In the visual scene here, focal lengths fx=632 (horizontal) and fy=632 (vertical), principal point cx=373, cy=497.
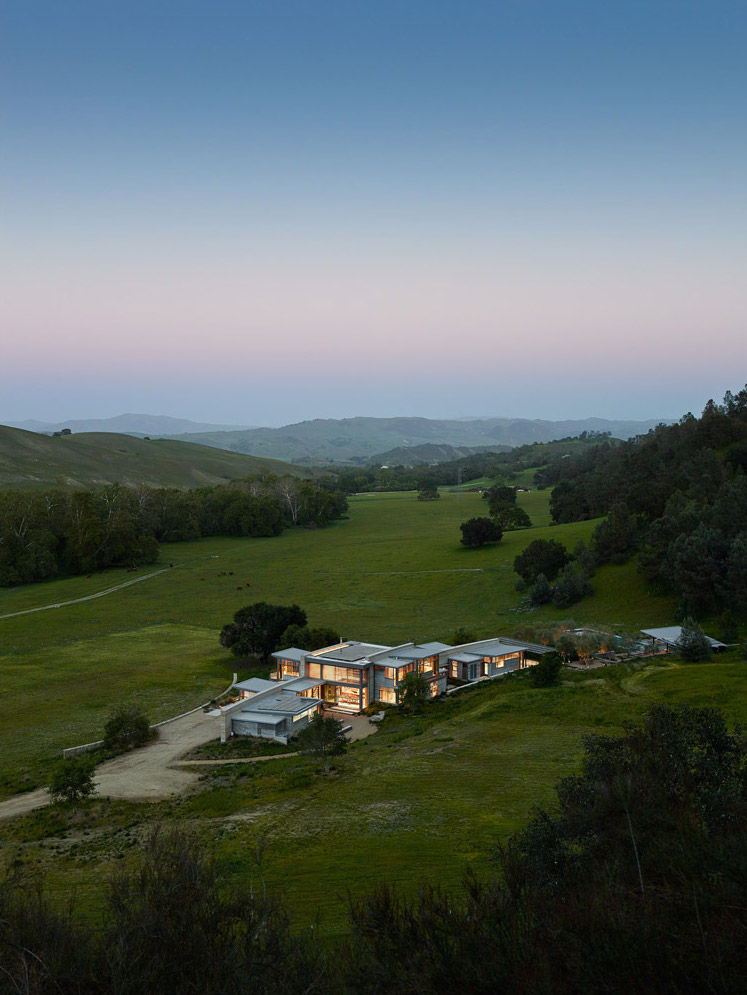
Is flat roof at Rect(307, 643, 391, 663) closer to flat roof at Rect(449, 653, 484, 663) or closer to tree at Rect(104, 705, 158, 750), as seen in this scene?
flat roof at Rect(449, 653, 484, 663)

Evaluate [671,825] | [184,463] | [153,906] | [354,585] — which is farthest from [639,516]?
[184,463]

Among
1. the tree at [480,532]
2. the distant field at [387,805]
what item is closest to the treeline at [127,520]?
the tree at [480,532]

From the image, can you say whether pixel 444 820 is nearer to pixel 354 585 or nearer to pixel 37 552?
pixel 354 585

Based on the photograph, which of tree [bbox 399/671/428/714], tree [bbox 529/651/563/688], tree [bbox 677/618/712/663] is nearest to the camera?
tree [bbox 529/651/563/688]

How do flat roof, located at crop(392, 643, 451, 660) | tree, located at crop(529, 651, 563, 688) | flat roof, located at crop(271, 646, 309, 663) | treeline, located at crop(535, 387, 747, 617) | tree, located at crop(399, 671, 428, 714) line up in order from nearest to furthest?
1. tree, located at crop(529, 651, 563, 688)
2. tree, located at crop(399, 671, 428, 714)
3. flat roof, located at crop(392, 643, 451, 660)
4. flat roof, located at crop(271, 646, 309, 663)
5. treeline, located at crop(535, 387, 747, 617)

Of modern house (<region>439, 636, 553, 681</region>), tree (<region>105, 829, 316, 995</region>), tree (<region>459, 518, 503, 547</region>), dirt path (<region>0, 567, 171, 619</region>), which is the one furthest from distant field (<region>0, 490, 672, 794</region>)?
tree (<region>105, 829, 316, 995</region>)

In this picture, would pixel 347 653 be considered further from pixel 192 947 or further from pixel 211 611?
pixel 192 947

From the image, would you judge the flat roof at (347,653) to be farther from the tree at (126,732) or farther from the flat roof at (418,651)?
the tree at (126,732)
